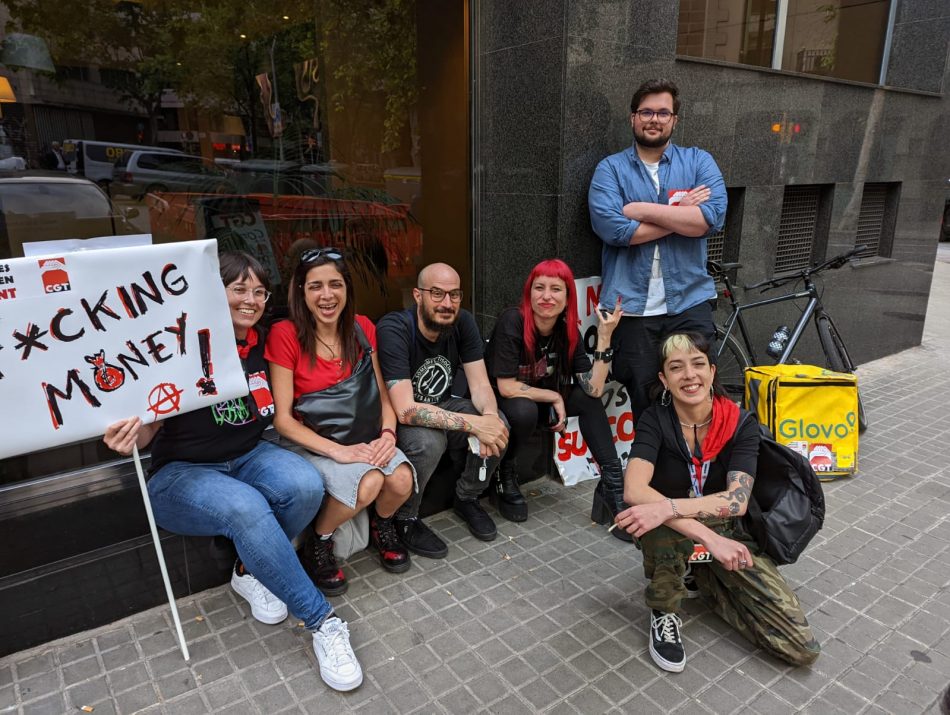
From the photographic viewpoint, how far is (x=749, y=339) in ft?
18.4

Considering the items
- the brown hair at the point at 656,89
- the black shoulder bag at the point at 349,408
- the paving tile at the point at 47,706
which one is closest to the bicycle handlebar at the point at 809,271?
the brown hair at the point at 656,89

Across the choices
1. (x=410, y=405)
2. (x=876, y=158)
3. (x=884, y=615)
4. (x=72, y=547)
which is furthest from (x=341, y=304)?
(x=876, y=158)

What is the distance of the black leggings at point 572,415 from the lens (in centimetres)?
378

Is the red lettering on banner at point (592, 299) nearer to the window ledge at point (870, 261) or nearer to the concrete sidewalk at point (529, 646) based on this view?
the concrete sidewalk at point (529, 646)

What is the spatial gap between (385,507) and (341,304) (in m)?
1.04

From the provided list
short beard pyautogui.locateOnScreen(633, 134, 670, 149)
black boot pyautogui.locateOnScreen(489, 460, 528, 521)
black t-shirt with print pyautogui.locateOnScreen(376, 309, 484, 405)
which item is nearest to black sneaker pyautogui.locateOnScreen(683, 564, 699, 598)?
black boot pyautogui.locateOnScreen(489, 460, 528, 521)

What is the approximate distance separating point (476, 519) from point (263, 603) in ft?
4.08

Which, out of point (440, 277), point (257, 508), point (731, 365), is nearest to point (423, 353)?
point (440, 277)

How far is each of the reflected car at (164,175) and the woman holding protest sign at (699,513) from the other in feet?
8.79

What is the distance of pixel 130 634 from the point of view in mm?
2975

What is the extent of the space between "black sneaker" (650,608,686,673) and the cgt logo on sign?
104 inches

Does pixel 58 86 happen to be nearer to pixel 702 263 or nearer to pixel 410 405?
pixel 410 405

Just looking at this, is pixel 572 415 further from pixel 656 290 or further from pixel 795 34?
pixel 795 34

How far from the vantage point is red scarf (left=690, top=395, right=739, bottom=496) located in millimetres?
2949
